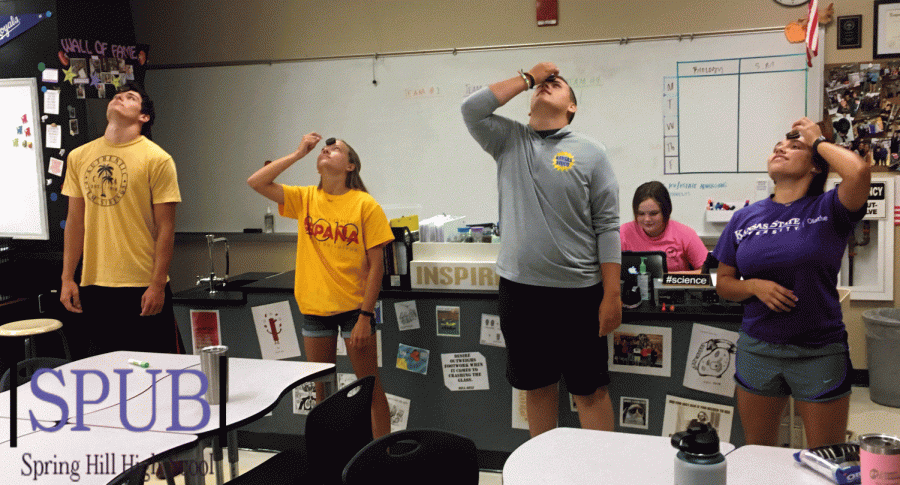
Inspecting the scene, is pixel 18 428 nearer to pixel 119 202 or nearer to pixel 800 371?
pixel 119 202

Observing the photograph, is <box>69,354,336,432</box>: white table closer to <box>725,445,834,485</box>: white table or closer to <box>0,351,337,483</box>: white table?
<box>0,351,337,483</box>: white table

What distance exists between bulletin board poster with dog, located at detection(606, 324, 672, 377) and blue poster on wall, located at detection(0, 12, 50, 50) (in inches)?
149

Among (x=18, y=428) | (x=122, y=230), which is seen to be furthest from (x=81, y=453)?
(x=122, y=230)

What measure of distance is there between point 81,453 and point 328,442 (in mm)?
573

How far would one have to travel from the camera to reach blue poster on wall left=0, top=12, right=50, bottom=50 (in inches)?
163

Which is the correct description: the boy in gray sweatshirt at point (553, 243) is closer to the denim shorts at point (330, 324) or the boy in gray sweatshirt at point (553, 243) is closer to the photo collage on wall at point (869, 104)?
the denim shorts at point (330, 324)

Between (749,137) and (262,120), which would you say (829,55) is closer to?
(749,137)

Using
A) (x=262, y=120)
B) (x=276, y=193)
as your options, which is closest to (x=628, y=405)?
(x=276, y=193)

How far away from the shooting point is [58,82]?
418 cm

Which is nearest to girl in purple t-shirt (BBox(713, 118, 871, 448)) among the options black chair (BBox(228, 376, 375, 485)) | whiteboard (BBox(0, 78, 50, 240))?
black chair (BBox(228, 376, 375, 485))

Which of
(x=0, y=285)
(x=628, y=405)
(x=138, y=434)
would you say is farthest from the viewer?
(x=0, y=285)

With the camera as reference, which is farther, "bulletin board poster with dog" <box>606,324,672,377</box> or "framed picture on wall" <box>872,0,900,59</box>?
"framed picture on wall" <box>872,0,900,59</box>

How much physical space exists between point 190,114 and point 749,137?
378 cm

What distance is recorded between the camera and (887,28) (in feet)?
13.1
